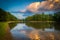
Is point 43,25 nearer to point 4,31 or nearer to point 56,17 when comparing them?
point 56,17

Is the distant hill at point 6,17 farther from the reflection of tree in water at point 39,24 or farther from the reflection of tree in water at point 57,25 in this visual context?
the reflection of tree in water at point 57,25

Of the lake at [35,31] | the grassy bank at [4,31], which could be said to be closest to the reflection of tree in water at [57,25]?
the lake at [35,31]

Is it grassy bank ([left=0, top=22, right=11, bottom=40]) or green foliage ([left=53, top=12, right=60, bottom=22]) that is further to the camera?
green foliage ([left=53, top=12, right=60, bottom=22])

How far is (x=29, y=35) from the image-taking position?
9.25 feet

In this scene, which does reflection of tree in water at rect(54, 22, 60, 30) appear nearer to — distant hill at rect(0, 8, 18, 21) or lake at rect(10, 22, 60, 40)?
lake at rect(10, 22, 60, 40)

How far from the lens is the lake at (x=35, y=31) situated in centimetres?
279

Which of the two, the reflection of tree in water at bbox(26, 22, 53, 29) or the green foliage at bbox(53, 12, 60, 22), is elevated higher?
the green foliage at bbox(53, 12, 60, 22)

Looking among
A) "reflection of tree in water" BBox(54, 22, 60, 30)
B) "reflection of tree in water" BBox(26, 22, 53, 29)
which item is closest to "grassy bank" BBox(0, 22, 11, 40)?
"reflection of tree in water" BBox(26, 22, 53, 29)

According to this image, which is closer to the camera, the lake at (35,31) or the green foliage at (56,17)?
the lake at (35,31)

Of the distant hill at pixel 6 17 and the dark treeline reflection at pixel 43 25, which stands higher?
the distant hill at pixel 6 17

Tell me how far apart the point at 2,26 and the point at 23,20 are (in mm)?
415

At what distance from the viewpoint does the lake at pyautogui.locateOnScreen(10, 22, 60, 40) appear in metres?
2.79

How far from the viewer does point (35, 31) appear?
2.86 m

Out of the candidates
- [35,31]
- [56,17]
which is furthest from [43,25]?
[56,17]
